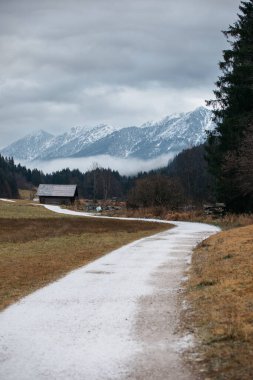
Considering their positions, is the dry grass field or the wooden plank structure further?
the wooden plank structure

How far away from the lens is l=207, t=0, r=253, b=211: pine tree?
1347 inches

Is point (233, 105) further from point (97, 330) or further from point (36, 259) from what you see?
point (97, 330)

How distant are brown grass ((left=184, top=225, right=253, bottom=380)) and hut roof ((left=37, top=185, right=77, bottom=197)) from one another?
10541 centimetres

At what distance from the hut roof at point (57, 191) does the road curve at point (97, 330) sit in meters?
106

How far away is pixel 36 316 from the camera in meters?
8.65

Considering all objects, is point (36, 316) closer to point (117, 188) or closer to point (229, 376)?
point (229, 376)

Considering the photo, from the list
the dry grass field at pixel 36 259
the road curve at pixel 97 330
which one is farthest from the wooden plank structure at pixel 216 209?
the road curve at pixel 97 330

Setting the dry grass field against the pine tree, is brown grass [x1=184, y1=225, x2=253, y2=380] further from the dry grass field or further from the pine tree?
the pine tree

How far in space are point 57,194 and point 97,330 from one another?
11356 centimetres

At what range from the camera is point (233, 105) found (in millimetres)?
38250

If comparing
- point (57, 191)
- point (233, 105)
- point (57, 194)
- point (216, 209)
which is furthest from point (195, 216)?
point (57, 191)

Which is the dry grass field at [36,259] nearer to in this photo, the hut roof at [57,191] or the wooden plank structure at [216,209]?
the wooden plank structure at [216,209]

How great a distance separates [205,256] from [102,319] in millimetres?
8977

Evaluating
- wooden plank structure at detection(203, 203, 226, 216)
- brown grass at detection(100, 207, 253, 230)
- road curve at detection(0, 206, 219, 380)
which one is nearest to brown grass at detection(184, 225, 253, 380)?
road curve at detection(0, 206, 219, 380)
